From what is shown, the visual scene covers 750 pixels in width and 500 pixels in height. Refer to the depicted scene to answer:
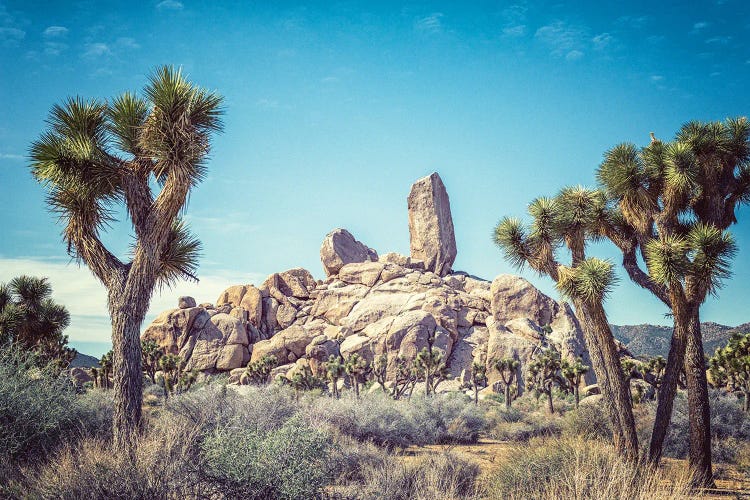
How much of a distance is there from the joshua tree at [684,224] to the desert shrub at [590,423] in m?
3.87

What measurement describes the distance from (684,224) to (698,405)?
4166 millimetres

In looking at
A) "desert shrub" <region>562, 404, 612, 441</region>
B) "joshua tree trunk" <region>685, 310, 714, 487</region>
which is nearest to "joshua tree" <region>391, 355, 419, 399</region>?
"desert shrub" <region>562, 404, 612, 441</region>

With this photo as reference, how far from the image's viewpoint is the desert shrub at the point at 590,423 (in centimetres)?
1534

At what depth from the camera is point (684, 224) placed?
12.4 meters

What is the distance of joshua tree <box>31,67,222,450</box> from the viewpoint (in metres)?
9.20

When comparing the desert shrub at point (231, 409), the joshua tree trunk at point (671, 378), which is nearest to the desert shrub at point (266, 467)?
the desert shrub at point (231, 409)

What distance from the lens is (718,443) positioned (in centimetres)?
1527

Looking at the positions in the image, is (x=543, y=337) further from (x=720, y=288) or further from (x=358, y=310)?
(x=720, y=288)

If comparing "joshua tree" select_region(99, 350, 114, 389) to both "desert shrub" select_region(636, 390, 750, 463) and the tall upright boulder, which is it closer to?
"desert shrub" select_region(636, 390, 750, 463)

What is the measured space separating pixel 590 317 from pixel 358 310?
159 feet

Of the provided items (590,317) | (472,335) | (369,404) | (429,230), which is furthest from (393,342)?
(590,317)

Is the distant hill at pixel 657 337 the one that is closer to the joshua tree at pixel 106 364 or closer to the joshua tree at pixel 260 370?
the joshua tree at pixel 260 370

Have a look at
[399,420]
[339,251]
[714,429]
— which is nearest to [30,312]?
[399,420]

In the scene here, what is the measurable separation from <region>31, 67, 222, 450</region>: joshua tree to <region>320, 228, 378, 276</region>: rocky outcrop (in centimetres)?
6291
